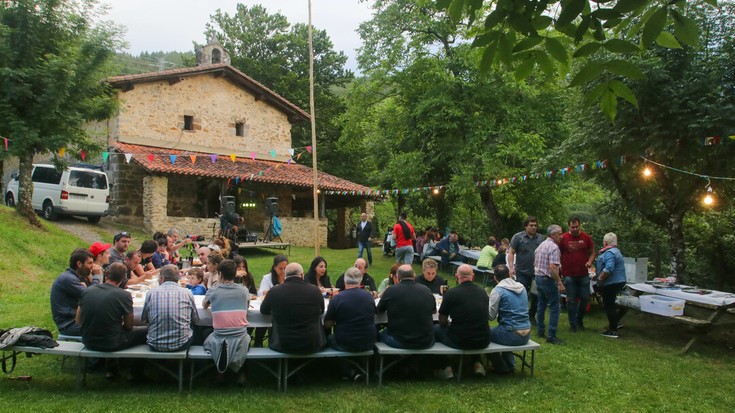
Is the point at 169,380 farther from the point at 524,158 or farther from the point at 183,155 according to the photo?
the point at 183,155

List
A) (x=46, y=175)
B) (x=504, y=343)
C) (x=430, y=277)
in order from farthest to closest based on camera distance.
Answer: (x=46, y=175), (x=430, y=277), (x=504, y=343)

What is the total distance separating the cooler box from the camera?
→ 6.53 metres

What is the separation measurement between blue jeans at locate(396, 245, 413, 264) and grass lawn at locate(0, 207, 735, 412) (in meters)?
4.36

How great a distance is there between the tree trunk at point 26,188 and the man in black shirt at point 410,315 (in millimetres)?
11057

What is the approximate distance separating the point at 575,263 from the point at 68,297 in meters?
6.29

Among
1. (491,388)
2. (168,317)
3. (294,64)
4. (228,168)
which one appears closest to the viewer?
(168,317)

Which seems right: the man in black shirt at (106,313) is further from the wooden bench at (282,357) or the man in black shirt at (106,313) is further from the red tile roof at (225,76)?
the red tile roof at (225,76)

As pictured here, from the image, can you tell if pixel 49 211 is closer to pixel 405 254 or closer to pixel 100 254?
pixel 100 254

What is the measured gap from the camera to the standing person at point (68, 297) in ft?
16.3

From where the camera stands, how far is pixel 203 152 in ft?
63.5

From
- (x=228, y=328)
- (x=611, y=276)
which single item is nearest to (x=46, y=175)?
(x=228, y=328)

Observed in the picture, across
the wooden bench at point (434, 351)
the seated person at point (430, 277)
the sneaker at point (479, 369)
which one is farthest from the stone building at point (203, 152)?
the sneaker at point (479, 369)

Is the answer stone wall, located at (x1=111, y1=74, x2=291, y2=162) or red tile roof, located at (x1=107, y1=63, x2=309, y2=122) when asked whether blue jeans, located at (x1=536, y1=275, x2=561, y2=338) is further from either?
stone wall, located at (x1=111, y1=74, x2=291, y2=162)

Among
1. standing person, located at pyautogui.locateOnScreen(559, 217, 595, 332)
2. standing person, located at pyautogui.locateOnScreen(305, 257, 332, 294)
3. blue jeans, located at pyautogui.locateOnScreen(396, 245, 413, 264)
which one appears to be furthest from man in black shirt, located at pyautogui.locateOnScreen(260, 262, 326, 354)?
blue jeans, located at pyautogui.locateOnScreen(396, 245, 413, 264)
